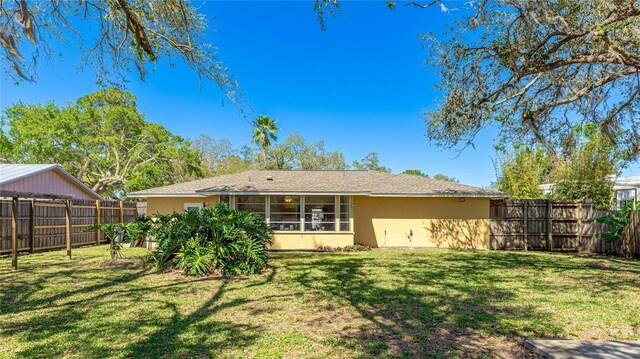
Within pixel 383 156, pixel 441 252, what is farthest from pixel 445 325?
pixel 383 156

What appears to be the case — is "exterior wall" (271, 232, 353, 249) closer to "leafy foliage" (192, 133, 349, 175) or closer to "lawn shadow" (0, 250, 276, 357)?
"lawn shadow" (0, 250, 276, 357)

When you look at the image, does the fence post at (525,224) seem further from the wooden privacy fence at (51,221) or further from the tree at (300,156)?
the tree at (300,156)

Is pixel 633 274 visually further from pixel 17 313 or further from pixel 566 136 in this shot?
pixel 17 313

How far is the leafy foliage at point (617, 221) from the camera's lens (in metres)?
11.8

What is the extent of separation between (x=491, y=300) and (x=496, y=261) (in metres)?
5.54

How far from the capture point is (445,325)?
485 centimetres

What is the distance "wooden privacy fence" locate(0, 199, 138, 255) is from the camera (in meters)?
11.7

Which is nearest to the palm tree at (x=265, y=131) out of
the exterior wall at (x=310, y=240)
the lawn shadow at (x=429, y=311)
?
the exterior wall at (x=310, y=240)

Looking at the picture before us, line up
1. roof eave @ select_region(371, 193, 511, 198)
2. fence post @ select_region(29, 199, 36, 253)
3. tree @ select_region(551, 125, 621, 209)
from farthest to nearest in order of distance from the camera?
tree @ select_region(551, 125, 621, 209) → roof eave @ select_region(371, 193, 511, 198) → fence post @ select_region(29, 199, 36, 253)

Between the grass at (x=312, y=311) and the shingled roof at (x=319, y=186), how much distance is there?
4.74 m

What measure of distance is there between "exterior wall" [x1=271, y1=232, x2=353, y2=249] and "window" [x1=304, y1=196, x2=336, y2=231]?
301 mm

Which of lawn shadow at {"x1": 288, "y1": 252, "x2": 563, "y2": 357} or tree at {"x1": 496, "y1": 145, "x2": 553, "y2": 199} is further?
tree at {"x1": 496, "y1": 145, "x2": 553, "y2": 199}

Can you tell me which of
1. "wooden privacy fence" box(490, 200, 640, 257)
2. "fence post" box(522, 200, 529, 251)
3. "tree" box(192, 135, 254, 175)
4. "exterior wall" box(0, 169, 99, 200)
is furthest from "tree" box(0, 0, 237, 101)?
"tree" box(192, 135, 254, 175)

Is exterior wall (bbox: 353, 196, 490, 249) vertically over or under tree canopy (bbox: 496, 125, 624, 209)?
under
